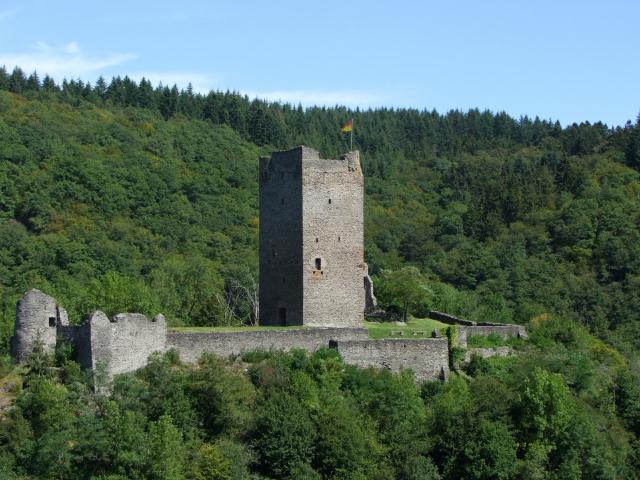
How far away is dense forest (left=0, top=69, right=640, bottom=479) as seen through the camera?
3794cm

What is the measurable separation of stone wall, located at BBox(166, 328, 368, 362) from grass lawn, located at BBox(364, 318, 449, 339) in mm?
1526

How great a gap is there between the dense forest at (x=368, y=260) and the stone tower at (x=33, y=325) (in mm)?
636

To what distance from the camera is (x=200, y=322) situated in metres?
59.9

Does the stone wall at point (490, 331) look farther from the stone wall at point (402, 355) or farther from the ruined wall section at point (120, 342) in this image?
the ruined wall section at point (120, 342)

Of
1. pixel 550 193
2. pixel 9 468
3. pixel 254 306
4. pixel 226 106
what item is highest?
pixel 226 106

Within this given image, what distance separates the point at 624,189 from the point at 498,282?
18.4 metres

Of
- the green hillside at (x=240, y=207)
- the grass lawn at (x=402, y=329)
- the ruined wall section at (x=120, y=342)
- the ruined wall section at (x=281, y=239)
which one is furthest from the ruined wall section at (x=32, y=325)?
the green hillside at (x=240, y=207)

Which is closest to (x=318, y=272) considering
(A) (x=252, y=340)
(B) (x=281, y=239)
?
(B) (x=281, y=239)

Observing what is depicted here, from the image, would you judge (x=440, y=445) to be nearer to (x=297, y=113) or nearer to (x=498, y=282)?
(x=498, y=282)

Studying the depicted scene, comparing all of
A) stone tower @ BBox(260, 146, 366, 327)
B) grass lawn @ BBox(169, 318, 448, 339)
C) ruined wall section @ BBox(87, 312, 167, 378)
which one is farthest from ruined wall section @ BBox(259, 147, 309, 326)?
ruined wall section @ BBox(87, 312, 167, 378)

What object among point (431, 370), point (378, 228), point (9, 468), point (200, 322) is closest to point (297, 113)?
point (378, 228)

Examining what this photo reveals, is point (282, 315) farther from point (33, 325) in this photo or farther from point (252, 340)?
point (33, 325)

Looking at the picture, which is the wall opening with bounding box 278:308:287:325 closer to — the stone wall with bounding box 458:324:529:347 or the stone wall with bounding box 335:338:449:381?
the stone wall with bounding box 335:338:449:381

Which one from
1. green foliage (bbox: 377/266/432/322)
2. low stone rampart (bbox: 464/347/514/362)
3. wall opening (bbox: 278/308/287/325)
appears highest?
green foliage (bbox: 377/266/432/322)
